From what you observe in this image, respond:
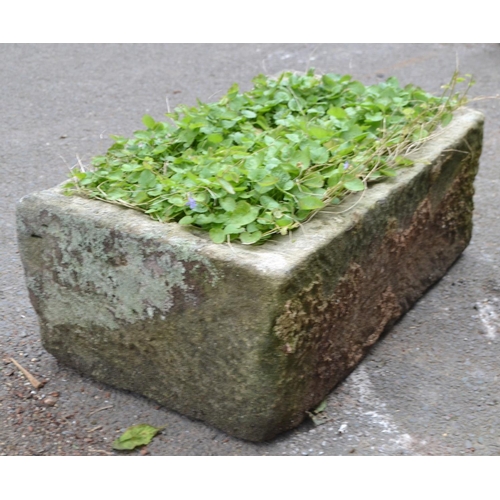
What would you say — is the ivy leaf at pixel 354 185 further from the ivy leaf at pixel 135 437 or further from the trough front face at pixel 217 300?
the ivy leaf at pixel 135 437

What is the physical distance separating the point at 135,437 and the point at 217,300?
0.49 meters

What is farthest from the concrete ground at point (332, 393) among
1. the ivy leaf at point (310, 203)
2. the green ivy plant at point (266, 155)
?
the ivy leaf at point (310, 203)

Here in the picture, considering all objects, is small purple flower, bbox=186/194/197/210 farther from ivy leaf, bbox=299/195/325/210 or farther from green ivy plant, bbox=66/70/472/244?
ivy leaf, bbox=299/195/325/210

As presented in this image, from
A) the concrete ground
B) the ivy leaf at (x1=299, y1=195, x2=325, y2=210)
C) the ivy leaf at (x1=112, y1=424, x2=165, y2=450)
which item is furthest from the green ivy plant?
the ivy leaf at (x1=112, y1=424, x2=165, y2=450)

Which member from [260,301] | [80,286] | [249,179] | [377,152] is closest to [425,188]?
[377,152]

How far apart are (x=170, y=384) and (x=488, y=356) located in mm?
1054

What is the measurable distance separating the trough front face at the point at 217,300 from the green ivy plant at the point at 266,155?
0.06m

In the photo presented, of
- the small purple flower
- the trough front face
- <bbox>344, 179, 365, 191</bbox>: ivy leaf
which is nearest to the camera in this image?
the trough front face

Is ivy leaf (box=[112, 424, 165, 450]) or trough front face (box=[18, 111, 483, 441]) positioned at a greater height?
trough front face (box=[18, 111, 483, 441])

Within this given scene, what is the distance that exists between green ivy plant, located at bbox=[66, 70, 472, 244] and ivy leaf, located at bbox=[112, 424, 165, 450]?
1.93ft

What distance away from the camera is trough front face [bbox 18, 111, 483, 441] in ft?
6.70

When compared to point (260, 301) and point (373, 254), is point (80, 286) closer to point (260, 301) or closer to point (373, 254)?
point (260, 301)

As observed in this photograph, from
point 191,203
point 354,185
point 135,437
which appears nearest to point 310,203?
point 354,185

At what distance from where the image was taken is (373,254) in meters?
2.43
